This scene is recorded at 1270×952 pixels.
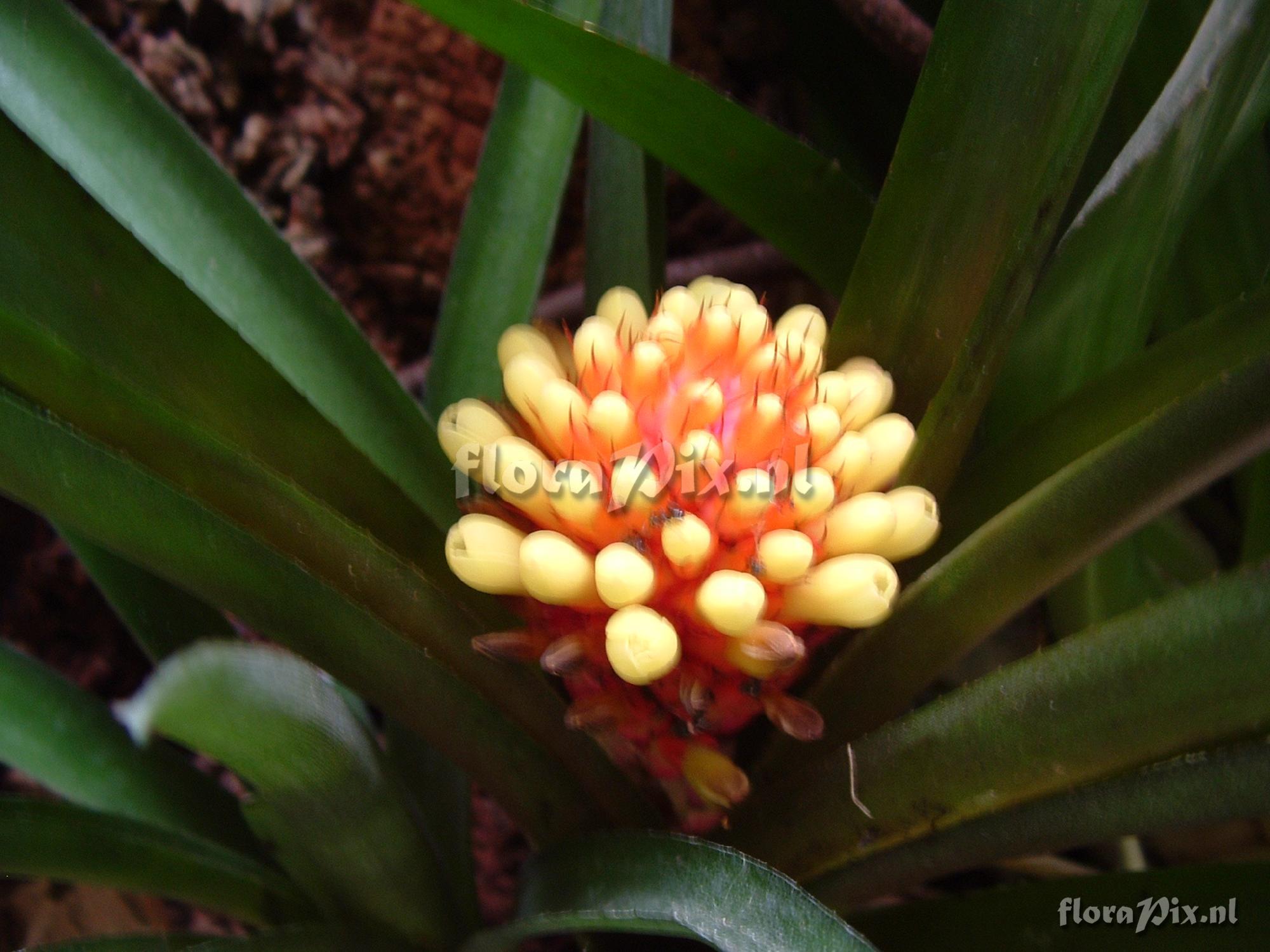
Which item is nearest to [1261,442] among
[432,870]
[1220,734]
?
[1220,734]

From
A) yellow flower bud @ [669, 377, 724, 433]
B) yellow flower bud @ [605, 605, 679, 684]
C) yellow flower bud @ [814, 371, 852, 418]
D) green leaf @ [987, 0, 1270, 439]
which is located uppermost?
green leaf @ [987, 0, 1270, 439]

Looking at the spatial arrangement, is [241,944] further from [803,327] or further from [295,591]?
[803,327]

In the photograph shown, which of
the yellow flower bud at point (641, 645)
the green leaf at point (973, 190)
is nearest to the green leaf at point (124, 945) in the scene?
the yellow flower bud at point (641, 645)

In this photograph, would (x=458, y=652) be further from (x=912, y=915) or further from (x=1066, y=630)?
(x=1066, y=630)

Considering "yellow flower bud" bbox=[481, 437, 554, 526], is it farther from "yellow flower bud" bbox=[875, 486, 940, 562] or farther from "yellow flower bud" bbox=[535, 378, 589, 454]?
"yellow flower bud" bbox=[875, 486, 940, 562]

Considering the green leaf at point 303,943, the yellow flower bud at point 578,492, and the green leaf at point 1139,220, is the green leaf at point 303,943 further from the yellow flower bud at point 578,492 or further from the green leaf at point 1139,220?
the green leaf at point 1139,220

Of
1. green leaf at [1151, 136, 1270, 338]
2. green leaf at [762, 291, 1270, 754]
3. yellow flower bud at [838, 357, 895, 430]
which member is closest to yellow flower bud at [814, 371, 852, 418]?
yellow flower bud at [838, 357, 895, 430]

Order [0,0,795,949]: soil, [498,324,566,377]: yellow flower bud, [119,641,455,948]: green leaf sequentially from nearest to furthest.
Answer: [119,641,455,948]: green leaf, [498,324,566,377]: yellow flower bud, [0,0,795,949]: soil
